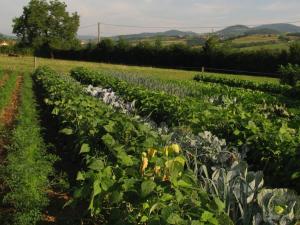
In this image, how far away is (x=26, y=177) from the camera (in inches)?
220

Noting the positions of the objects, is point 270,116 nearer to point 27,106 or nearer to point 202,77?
point 27,106

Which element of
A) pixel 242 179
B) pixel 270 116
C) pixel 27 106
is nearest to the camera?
pixel 242 179

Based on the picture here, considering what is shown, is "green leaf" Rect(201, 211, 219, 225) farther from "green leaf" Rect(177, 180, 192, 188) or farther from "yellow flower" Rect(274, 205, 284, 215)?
"yellow flower" Rect(274, 205, 284, 215)

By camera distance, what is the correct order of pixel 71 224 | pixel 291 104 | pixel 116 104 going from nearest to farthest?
1. pixel 71 224
2. pixel 116 104
3. pixel 291 104

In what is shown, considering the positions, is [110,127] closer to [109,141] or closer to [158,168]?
[109,141]

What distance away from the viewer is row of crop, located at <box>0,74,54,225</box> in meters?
4.90

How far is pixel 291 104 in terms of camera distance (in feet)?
52.0

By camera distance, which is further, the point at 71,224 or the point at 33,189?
the point at 33,189

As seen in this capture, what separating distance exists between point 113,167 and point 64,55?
181ft

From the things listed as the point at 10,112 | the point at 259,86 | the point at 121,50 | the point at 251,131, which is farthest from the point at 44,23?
the point at 251,131

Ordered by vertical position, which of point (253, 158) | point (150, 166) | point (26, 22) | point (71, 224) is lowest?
point (71, 224)

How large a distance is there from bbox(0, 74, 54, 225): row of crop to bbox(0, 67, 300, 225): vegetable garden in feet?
0.04

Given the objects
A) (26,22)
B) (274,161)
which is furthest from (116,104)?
(26,22)

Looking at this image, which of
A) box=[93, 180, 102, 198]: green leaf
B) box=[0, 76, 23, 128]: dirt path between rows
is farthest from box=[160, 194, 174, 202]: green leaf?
box=[0, 76, 23, 128]: dirt path between rows
